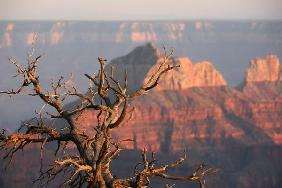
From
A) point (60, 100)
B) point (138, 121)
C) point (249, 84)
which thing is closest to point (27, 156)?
point (138, 121)

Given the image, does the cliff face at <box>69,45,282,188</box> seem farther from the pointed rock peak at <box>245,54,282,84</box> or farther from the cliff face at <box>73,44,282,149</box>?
the pointed rock peak at <box>245,54,282,84</box>

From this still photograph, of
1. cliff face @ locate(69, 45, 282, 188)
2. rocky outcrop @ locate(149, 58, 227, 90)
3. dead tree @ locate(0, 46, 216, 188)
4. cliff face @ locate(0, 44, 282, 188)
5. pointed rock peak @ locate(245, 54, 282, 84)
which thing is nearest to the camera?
dead tree @ locate(0, 46, 216, 188)

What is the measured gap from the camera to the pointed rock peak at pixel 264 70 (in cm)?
18025

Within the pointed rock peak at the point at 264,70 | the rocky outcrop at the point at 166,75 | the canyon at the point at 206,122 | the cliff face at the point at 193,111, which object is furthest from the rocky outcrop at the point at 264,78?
the rocky outcrop at the point at 166,75

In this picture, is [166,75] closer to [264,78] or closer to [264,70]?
[264,78]

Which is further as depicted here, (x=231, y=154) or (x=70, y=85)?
(x=231, y=154)

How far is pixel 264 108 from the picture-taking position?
156625 mm

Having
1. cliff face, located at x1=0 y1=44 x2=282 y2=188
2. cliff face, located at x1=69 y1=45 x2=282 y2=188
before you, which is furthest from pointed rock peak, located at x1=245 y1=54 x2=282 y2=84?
cliff face, located at x1=0 y1=44 x2=282 y2=188

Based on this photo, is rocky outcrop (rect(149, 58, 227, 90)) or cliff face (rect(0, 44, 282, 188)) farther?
rocky outcrop (rect(149, 58, 227, 90))

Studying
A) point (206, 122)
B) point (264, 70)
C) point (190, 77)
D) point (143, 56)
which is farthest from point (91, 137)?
point (264, 70)

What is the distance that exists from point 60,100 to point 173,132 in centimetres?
12331

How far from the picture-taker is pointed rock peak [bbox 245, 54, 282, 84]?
591ft

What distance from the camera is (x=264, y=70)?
599 ft

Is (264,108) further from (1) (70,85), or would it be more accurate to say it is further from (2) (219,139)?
(1) (70,85)
